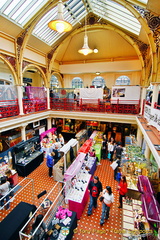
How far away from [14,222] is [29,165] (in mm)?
4182

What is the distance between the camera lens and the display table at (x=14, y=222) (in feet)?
12.4

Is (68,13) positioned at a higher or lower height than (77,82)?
higher

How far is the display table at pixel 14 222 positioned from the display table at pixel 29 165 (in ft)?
11.0

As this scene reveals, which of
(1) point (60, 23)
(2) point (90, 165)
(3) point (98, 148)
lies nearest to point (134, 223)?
(2) point (90, 165)

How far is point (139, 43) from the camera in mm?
10188

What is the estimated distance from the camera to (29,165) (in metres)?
8.10

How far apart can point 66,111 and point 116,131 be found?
569 cm

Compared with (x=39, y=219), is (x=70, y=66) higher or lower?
higher

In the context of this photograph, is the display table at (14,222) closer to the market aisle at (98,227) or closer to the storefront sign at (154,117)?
the market aisle at (98,227)

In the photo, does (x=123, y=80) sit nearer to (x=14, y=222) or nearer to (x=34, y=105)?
(x=34, y=105)

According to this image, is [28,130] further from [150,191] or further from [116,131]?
[150,191]

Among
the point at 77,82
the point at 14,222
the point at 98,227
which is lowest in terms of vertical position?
the point at 98,227

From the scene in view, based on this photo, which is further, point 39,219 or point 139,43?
point 139,43

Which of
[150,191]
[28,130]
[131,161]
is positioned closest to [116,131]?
[131,161]
